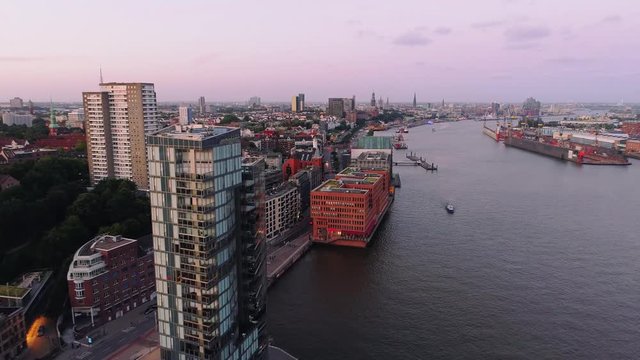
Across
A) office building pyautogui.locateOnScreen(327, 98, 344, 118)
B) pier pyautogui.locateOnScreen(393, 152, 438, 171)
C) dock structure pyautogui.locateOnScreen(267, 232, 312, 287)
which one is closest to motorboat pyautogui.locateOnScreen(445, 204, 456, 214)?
dock structure pyautogui.locateOnScreen(267, 232, 312, 287)

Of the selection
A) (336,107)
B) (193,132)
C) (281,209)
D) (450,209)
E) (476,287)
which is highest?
(336,107)

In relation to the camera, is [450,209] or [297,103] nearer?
[450,209]

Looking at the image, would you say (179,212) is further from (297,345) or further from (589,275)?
(589,275)

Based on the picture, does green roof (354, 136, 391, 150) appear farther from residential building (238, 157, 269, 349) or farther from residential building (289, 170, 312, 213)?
residential building (238, 157, 269, 349)

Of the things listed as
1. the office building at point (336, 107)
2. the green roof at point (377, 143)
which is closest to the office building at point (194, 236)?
the green roof at point (377, 143)

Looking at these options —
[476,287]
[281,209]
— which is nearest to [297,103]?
[281,209]

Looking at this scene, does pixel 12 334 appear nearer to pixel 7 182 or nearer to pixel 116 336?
pixel 116 336

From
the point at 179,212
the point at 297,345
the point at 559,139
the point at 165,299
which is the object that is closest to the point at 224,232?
the point at 179,212
